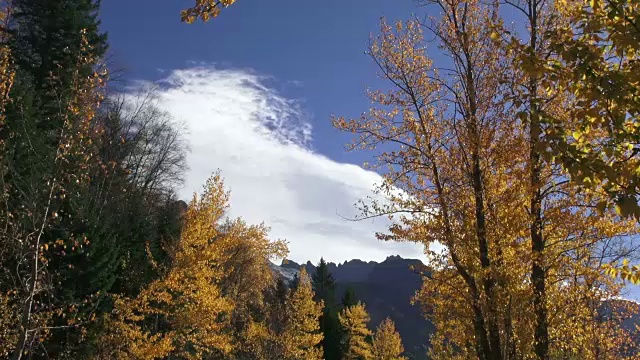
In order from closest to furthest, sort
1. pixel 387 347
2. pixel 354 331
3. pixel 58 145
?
pixel 58 145
pixel 387 347
pixel 354 331

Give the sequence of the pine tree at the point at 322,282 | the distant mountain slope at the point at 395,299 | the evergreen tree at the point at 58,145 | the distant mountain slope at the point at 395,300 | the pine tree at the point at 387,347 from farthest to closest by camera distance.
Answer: the distant mountain slope at the point at 395,299
the distant mountain slope at the point at 395,300
the pine tree at the point at 322,282
the pine tree at the point at 387,347
the evergreen tree at the point at 58,145

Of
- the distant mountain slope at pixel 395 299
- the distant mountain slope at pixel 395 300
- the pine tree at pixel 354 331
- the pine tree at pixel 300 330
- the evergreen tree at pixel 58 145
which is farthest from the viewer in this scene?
the distant mountain slope at pixel 395 299

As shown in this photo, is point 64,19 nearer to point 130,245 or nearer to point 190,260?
point 130,245

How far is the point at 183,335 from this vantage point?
17.0 metres

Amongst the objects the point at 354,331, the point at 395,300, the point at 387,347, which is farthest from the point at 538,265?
the point at 395,300

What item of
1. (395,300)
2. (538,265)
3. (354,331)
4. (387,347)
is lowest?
(387,347)

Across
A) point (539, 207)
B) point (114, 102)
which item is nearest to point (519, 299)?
point (539, 207)

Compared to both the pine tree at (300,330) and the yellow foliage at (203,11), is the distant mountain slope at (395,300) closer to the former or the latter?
the pine tree at (300,330)

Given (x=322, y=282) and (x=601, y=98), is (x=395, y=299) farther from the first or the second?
(x=601, y=98)

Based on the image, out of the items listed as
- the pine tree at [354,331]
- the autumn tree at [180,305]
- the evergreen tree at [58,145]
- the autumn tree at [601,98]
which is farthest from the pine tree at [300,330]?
the autumn tree at [601,98]

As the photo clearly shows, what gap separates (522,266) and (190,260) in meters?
11.9

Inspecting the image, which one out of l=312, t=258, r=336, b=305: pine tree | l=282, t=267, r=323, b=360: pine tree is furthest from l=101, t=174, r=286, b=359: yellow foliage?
l=312, t=258, r=336, b=305: pine tree

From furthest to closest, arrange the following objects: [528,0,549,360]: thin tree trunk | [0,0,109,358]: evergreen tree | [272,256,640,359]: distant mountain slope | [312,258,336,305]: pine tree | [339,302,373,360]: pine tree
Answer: [272,256,640,359]: distant mountain slope → [312,258,336,305]: pine tree → [339,302,373,360]: pine tree → [528,0,549,360]: thin tree trunk → [0,0,109,358]: evergreen tree

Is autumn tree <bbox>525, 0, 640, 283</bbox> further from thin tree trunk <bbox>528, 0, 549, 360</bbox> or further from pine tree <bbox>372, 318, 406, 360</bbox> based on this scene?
pine tree <bbox>372, 318, 406, 360</bbox>
